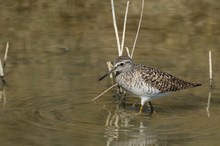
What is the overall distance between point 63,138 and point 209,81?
4201 millimetres

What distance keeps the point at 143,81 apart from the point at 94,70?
250 cm

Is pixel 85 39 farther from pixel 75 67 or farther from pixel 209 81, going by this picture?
pixel 209 81

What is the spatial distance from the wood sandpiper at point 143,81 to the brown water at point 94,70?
0.38m

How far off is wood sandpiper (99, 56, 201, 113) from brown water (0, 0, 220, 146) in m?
0.38

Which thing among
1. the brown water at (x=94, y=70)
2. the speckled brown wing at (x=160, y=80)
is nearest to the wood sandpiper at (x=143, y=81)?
the speckled brown wing at (x=160, y=80)

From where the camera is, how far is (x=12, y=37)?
16781 mm

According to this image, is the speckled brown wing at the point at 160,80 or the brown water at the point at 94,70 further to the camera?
the speckled brown wing at the point at 160,80

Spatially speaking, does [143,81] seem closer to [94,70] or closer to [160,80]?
[160,80]

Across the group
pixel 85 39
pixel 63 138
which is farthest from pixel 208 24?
pixel 63 138

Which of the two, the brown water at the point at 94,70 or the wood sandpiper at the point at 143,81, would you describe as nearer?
the brown water at the point at 94,70

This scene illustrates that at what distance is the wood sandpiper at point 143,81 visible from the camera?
12516 mm

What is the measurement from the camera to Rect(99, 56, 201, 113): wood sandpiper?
1252 cm

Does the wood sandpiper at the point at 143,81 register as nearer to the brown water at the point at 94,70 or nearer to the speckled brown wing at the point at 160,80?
the speckled brown wing at the point at 160,80

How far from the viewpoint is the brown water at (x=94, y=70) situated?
37.5 ft
